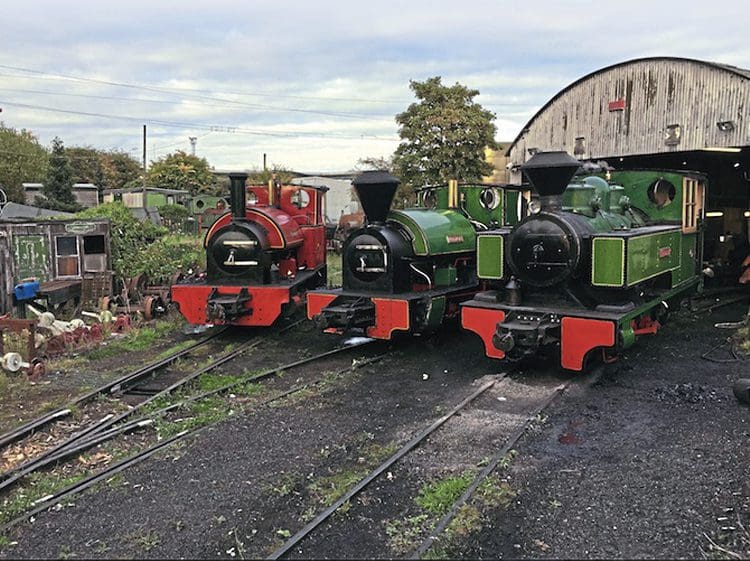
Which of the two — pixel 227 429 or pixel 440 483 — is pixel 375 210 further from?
pixel 440 483

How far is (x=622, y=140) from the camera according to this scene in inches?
546

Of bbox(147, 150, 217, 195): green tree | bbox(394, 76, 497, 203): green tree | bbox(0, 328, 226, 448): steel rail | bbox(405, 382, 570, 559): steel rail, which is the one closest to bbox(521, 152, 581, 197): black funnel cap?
bbox(405, 382, 570, 559): steel rail

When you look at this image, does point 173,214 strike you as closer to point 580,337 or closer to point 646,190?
point 646,190

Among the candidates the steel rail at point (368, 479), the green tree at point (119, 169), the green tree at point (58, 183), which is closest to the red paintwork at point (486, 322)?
the steel rail at point (368, 479)

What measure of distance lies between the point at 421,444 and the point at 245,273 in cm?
512

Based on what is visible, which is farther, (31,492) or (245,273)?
(245,273)

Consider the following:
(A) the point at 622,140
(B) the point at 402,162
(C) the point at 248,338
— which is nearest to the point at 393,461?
(C) the point at 248,338

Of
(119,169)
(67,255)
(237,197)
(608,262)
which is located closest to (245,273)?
(237,197)

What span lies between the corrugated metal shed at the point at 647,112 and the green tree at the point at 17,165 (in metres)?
33.2

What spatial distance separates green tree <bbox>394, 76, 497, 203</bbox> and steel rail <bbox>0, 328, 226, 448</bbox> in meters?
16.7

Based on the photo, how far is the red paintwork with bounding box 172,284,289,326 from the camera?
950cm

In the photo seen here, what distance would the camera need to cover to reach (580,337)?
7.06 metres

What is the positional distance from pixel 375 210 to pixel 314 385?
264 centimetres

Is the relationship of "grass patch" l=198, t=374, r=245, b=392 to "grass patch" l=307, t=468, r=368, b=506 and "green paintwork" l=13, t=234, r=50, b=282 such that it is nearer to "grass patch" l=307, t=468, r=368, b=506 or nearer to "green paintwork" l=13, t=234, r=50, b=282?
"grass patch" l=307, t=468, r=368, b=506
